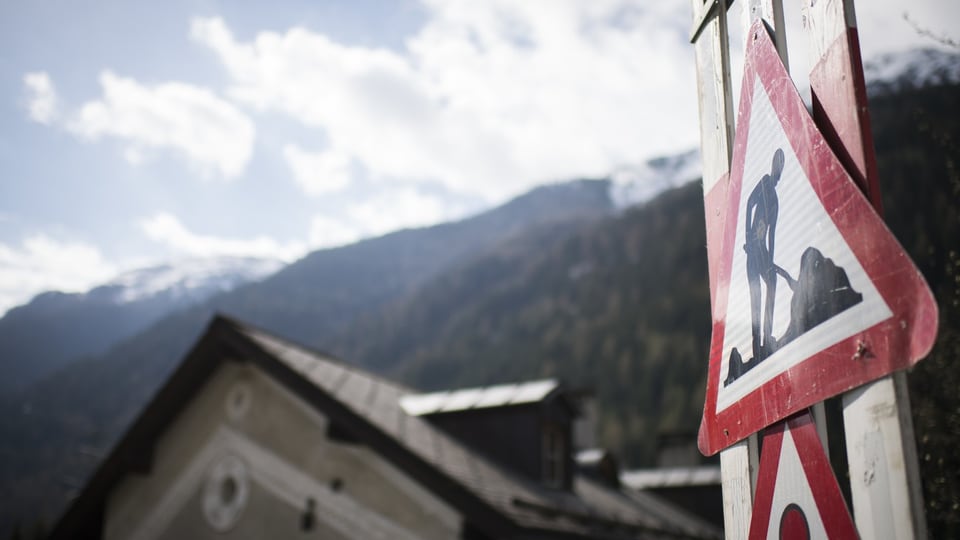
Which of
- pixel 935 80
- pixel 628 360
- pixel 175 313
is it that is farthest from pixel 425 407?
pixel 175 313

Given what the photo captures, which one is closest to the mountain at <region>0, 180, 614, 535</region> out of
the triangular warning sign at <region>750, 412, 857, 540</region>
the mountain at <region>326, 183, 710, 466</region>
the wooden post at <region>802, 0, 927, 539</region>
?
the mountain at <region>326, 183, 710, 466</region>

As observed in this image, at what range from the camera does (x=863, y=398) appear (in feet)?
4.33

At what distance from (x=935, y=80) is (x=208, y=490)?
9.79m

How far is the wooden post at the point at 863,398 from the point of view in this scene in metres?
1.23

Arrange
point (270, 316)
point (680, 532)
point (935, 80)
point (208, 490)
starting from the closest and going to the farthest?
point (935, 80) → point (208, 490) → point (680, 532) → point (270, 316)

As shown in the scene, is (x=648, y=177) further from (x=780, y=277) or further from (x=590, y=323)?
(x=780, y=277)

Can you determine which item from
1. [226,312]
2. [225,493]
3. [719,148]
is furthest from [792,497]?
[226,312]

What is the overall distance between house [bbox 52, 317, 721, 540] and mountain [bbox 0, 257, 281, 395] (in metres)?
12.1

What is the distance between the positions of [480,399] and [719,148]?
10.3 meters

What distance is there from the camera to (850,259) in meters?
1.36

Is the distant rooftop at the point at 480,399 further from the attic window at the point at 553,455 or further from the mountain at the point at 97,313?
the mountain at the point at 97,313

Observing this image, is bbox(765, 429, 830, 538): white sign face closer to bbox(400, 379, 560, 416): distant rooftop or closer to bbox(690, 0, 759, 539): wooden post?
bbox(690, 0, 759, 539): wooden post

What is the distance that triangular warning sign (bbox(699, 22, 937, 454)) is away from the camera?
1273 mm

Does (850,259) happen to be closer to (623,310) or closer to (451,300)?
(623,310)
